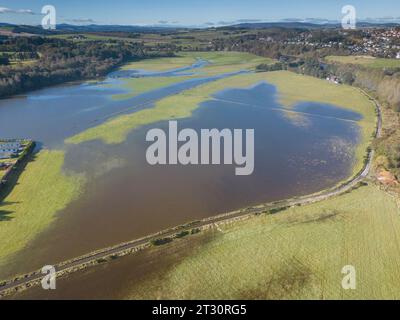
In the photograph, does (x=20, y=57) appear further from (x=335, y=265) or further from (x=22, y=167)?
(x=335, y=265)

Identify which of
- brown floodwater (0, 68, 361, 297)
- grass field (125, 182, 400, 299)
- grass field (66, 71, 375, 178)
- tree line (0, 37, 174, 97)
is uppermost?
tree line (0, 37, 174, 97)

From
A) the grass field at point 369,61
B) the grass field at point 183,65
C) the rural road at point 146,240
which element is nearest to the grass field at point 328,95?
the rural road at point 146,240

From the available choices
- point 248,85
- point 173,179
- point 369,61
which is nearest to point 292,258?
point 173,179

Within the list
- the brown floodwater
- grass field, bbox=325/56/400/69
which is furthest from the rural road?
→ grass field, bbox=325/56/400/69

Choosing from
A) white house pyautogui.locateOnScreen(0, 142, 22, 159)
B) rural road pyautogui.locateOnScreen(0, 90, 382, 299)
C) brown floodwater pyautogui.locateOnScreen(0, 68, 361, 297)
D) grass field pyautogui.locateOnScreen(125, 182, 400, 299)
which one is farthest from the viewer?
white house pyautogui.locateOnScreen(0, 142, 22, 159)

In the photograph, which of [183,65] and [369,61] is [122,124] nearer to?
[183,65]

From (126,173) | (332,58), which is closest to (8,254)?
(126,173)

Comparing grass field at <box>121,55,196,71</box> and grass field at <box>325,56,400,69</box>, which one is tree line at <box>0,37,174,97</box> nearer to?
grass field at <box>121,55,196,71</box>
